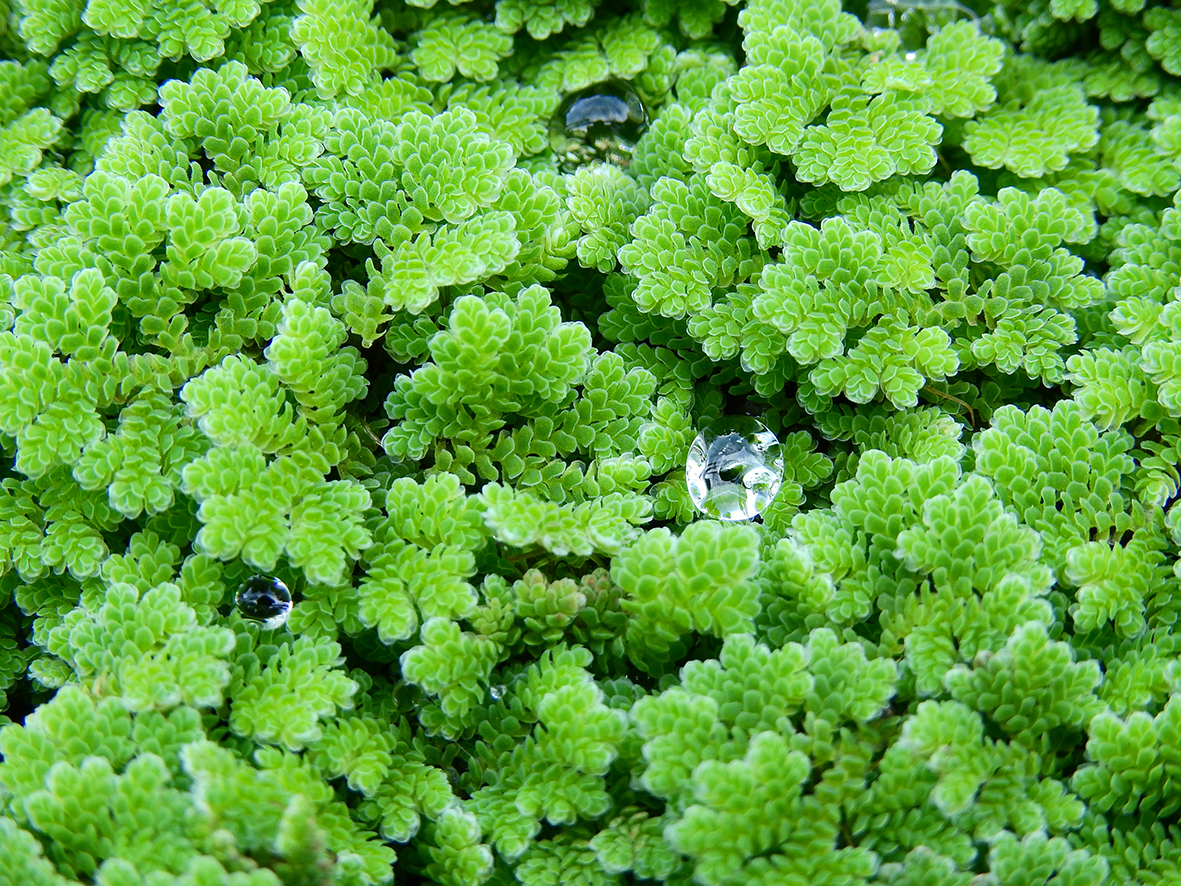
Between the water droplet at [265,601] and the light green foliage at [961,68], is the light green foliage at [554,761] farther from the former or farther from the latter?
the light green foliage at [961,68]

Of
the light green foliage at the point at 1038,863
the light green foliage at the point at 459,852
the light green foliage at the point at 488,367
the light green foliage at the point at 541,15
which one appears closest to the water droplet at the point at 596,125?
the light green foliage at the point at 541,15

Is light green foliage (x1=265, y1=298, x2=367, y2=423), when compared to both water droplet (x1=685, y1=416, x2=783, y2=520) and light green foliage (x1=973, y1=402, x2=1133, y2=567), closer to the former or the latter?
water droplet (x1=685, y1=416, x2=783, y2=520)

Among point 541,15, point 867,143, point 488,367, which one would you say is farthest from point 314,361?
point 867,143

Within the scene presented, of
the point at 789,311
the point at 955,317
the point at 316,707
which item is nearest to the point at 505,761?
the point at 316,707

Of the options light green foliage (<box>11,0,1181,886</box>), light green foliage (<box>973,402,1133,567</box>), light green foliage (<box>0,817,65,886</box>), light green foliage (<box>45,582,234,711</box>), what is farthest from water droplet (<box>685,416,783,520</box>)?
light green foliage (<box>0,817,65,886</box>)

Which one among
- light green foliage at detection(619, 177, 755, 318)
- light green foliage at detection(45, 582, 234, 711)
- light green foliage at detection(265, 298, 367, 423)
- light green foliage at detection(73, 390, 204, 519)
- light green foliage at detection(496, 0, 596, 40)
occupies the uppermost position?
light green foliage at detection(496, 0, 596, 40)

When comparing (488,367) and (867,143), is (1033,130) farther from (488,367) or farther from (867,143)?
(488,367)
